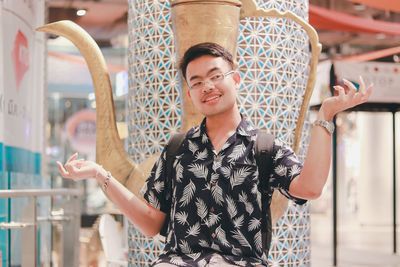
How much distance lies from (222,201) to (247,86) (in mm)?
835

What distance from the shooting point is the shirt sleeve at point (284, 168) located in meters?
1.41

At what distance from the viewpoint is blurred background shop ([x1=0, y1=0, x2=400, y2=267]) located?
2713mm

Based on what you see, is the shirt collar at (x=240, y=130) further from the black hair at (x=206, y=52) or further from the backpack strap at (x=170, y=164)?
the black hair at (x=206, y=52)

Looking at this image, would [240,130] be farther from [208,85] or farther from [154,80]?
[154,80]

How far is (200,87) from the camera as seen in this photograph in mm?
1461

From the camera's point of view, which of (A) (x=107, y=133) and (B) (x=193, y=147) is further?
(A) (x=107, y=133)

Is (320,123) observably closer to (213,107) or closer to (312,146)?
(312,146)

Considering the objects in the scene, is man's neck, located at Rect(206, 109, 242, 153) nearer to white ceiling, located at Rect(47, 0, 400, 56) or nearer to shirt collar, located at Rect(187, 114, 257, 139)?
shirt collar, located at Rect(187, 114, 257, 139)

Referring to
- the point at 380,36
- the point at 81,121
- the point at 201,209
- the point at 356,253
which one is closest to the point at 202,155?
the point at 201,209

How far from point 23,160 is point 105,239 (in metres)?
1.09

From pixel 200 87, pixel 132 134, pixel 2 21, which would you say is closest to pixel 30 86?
pixel 2 21

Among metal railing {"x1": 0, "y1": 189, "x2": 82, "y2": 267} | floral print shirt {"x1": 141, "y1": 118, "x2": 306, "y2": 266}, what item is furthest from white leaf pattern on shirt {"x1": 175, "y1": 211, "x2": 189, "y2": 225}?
metal railing {"x1": 0, "y1": 189, "x2": 82, "y2": 267}

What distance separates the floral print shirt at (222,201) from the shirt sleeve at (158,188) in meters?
0.06

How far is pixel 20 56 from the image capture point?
143 inches
